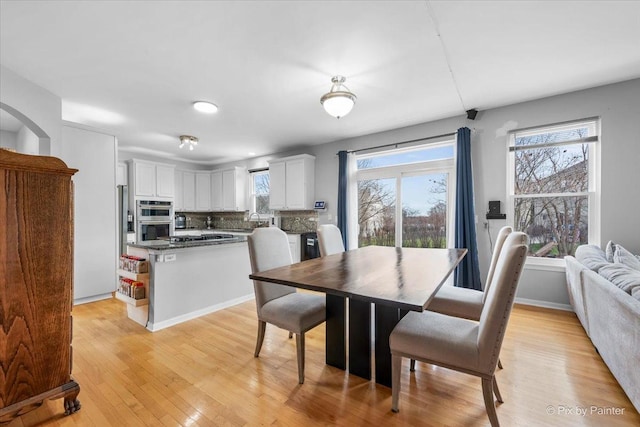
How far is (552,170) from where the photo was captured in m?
3.36

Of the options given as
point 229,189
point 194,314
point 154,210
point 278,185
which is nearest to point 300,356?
point 194,314

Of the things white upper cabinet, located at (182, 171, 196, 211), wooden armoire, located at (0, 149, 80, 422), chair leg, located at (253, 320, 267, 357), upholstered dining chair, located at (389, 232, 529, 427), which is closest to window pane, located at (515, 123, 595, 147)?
upholstered dining chair, located at (389, 232, 529, 427)

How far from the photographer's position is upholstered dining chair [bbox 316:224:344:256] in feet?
9.14

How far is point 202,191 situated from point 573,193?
7063mm

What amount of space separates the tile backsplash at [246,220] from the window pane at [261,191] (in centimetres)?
31

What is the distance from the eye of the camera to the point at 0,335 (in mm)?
1339

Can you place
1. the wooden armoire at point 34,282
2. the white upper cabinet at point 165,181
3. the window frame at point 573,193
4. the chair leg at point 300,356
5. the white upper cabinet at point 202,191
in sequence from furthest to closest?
the white upper cabinet at point 202,191 < the white upper cabinet at point 165,181 < the window frame at point 573,193 < the chair leg at point 300,356 < the wooden armoire at point 34,282

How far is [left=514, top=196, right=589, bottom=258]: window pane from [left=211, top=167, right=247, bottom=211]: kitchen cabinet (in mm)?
5385

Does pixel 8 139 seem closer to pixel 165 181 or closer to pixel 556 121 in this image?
pixel 165 181

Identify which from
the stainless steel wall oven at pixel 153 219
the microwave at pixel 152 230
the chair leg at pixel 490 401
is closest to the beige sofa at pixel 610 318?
the chair leg at pixel 490 401

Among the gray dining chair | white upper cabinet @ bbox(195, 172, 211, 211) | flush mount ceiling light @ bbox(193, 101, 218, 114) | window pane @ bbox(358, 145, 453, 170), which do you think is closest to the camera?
the gray dining chair

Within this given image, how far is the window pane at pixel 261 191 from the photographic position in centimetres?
632

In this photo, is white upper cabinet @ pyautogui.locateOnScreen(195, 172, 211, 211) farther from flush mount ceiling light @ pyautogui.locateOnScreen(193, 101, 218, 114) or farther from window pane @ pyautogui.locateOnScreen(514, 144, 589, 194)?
window pane @ pyautogui.locateOnScreen(514, 144, 589, 194)

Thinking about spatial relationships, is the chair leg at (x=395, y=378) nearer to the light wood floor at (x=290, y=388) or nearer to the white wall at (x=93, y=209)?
the light wood floor at (x=290, y=388)
